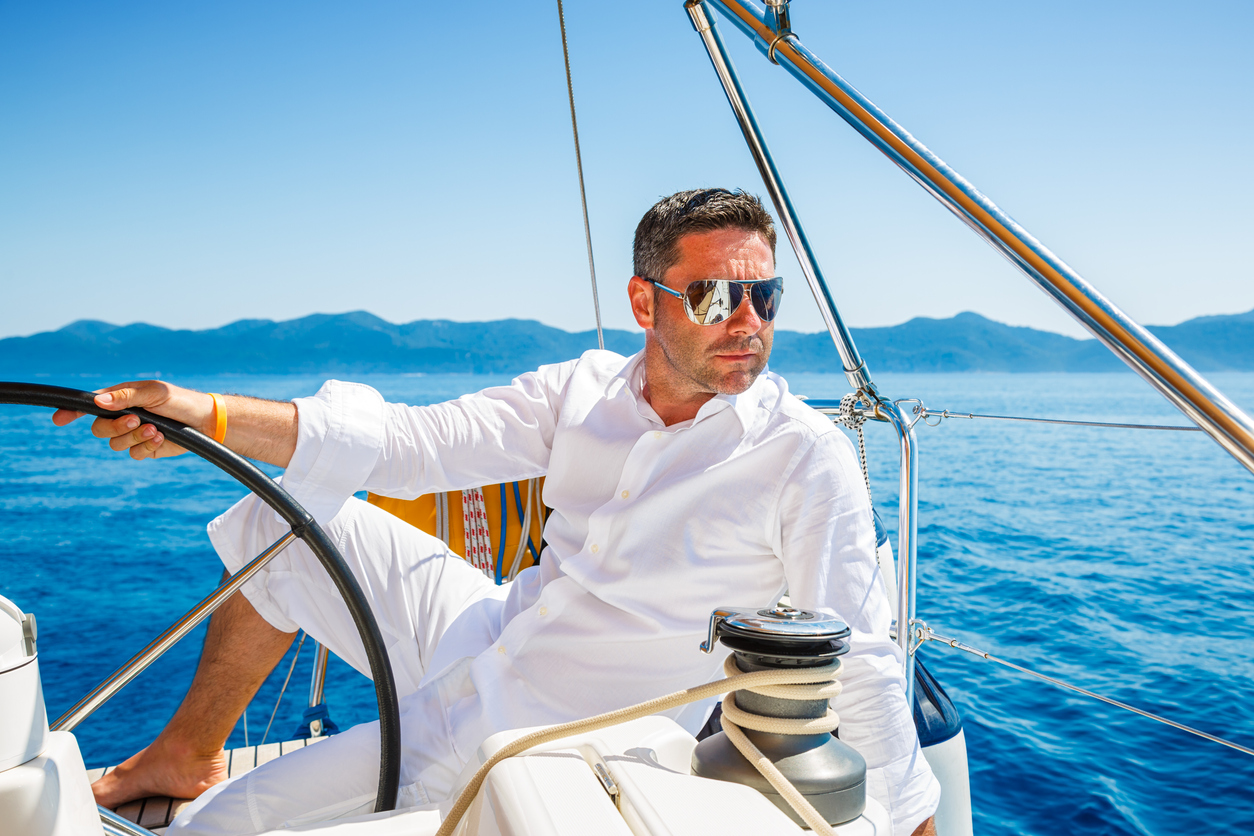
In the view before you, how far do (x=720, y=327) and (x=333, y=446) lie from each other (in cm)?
59

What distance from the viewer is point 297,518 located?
2.92 feet

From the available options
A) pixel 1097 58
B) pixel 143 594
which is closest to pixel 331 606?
pixel 143 594

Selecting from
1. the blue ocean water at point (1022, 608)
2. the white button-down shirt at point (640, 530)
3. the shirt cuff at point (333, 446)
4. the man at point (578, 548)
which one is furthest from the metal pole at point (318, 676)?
the blue ocean water at point (1022, 608)

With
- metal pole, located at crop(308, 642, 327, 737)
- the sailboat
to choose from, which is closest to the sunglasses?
the sailboat

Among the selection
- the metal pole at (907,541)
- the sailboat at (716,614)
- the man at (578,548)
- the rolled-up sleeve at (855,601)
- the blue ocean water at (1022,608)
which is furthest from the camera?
the blue ocean water at (1022,608)

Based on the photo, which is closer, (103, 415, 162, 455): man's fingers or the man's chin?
(103, 415, 162, 455): man's fingers

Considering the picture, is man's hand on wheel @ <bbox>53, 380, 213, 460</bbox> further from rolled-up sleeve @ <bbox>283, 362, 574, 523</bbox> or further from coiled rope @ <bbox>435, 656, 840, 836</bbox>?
coiled rope @ <bbox>435, 656, 840, 836</bbox>

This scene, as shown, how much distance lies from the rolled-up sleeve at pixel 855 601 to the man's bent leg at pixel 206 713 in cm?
87

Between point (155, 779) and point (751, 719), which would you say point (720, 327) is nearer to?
point (751, 719)

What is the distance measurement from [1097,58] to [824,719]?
1589 inches

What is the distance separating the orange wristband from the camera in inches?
37.4

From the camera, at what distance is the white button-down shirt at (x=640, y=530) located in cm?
106

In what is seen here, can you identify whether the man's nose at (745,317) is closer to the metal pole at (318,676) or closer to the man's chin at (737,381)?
the man's chin at (737,381)

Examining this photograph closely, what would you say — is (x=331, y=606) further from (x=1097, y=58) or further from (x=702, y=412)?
(x=1097, y=58)
